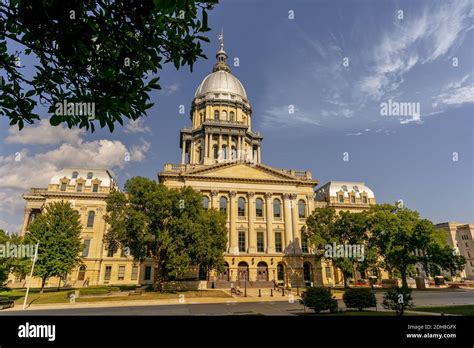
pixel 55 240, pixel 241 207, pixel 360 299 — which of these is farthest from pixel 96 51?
pixel 241 207

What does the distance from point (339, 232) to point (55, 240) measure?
3958 cm

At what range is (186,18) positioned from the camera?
4766mm

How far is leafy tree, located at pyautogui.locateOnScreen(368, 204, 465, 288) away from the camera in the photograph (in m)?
41.6

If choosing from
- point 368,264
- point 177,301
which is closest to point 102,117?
point 177,301

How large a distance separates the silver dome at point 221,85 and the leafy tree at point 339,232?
134 ft

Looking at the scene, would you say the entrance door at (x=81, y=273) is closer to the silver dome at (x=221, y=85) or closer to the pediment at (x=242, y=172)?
the pediment at (x=242, y=172)

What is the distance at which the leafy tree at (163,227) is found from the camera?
34.6m

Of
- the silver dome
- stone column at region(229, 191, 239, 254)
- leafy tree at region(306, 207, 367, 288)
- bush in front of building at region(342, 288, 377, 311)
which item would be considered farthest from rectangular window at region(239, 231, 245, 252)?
the silver dome

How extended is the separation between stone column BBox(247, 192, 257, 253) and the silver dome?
1229 inches

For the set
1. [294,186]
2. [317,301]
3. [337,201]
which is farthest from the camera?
[337,201]

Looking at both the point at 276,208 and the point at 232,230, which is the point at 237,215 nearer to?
the point at 232,230

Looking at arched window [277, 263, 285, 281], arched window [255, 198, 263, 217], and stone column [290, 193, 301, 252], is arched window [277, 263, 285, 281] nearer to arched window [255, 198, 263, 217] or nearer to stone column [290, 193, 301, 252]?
stone column [290, 193, 301, 252]
